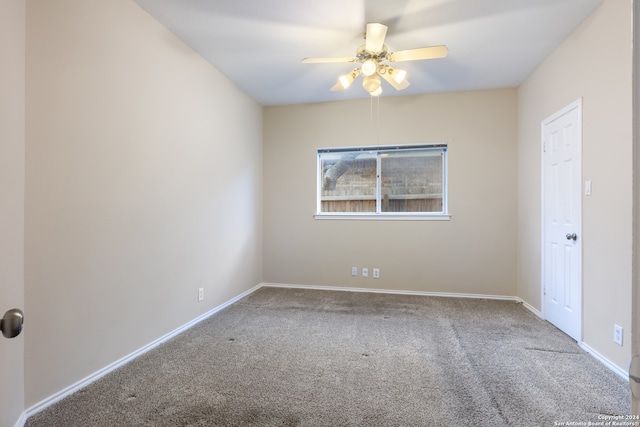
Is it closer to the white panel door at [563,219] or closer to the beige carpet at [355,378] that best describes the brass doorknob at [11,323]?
the beige carpet at [355,378]

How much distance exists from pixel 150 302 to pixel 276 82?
2729 millimetres

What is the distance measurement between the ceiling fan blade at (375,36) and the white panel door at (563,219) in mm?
1741

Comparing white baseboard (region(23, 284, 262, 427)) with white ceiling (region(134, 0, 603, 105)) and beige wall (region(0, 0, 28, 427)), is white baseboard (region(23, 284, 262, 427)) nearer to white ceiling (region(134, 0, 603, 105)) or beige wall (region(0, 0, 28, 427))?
beige wall (region(0, 0, 28, 427))

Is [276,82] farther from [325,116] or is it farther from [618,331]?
[618,331]

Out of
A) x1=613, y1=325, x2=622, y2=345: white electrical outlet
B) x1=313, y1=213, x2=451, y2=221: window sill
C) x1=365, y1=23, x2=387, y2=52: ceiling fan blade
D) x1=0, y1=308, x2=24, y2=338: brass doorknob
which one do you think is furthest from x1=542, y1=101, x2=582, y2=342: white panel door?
x1=0, y1=308, x2=24, y2=338: brass doorknob

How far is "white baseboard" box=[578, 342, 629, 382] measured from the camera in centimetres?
203

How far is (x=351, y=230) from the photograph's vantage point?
4.31m

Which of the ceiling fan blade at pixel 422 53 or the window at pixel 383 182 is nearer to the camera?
the ceiling fan blade at pixel 422 53

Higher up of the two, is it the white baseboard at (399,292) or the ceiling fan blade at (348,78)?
the ceiling fan blade at (348,78)

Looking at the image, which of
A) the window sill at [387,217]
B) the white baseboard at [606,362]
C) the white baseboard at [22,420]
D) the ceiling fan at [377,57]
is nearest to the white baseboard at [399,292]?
the window sill at [387,217]

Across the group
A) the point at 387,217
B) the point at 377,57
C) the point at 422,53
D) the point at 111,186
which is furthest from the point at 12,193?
the point at 387,217

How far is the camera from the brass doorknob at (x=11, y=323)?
0.73 metres

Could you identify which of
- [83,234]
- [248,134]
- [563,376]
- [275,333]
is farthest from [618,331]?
[248,134]

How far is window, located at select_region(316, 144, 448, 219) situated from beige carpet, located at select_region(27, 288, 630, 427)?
1.60m
